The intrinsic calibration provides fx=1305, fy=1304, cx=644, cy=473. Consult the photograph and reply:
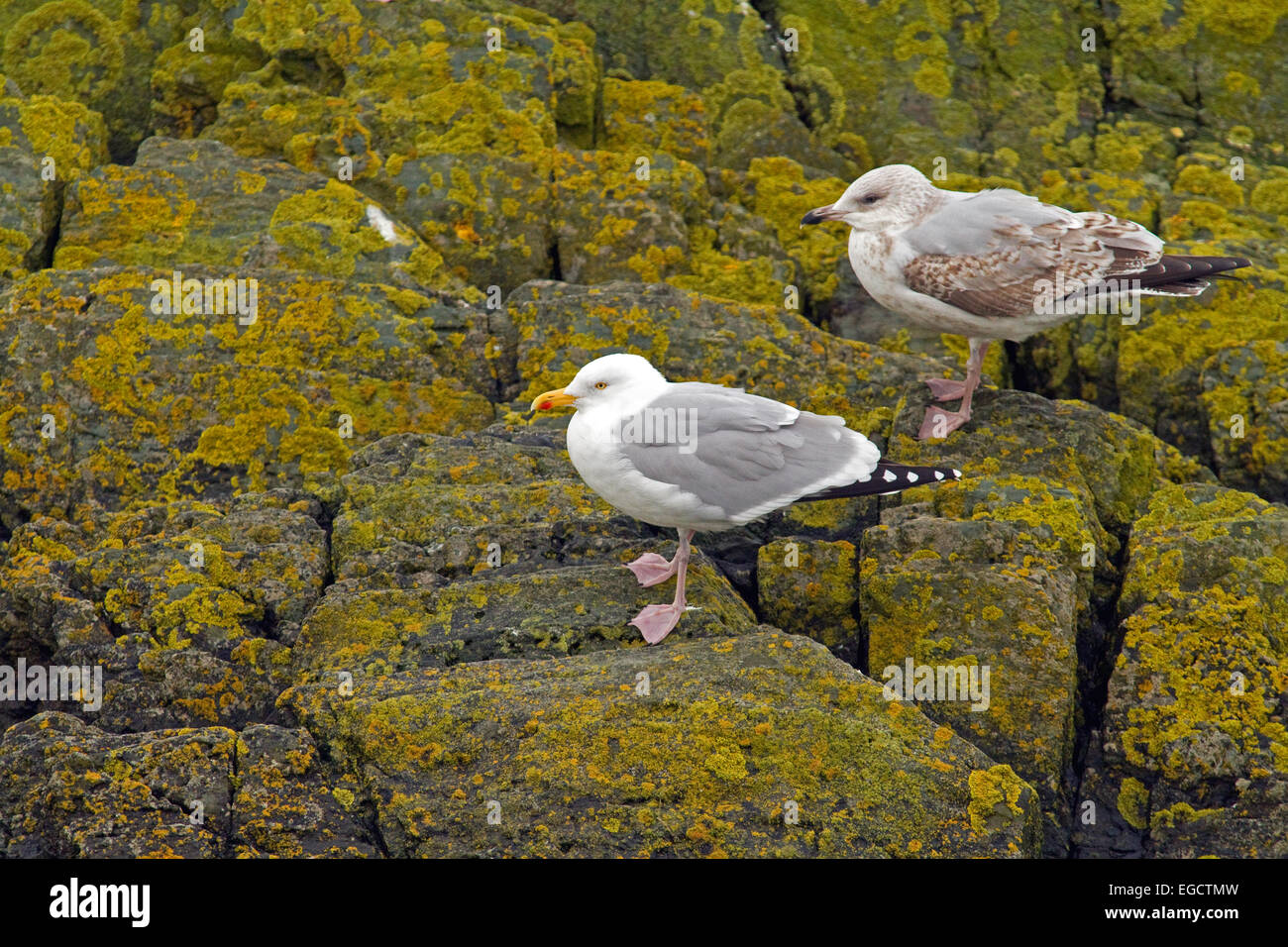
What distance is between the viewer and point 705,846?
5.48 metres

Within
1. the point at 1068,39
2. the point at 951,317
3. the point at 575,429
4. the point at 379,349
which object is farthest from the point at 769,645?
the point at 1068,39

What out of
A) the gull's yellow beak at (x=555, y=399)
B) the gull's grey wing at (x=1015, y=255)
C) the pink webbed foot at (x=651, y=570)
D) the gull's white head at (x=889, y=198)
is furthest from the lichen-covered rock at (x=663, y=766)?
the gull's white head at (x=889, y=198)

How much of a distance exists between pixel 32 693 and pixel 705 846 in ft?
11.6

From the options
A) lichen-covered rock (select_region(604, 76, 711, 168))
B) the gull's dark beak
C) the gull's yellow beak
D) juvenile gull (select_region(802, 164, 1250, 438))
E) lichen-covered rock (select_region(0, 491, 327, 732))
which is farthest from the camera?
lichen-covered rock (select_region(604, 76, 711, 168))

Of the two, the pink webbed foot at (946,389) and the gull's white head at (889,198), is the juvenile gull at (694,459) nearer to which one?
the pink webbed foot at (946,389)

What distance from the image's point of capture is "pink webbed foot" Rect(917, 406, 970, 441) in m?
8.29

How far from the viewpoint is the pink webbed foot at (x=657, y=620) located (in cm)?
658

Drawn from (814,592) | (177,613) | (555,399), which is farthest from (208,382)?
(814,592)

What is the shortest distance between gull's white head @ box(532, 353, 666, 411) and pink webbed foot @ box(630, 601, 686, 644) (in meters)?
1.22

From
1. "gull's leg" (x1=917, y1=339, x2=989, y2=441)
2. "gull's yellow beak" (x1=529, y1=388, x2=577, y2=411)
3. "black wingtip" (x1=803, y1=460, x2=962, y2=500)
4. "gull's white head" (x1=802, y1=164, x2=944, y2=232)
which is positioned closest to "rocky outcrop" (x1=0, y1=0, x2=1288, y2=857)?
"gull's leg" (x1=917, y1=339, x2=989, y2=441)

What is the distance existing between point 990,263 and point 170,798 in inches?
232

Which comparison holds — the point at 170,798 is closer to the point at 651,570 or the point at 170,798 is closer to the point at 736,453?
the point at 651,570

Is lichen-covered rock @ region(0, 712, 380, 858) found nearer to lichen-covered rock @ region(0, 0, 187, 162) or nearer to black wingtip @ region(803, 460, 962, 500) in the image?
black wingtip @ region(803, 460, 962, 500)

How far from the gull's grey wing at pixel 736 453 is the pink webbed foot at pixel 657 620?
0.61 metres
